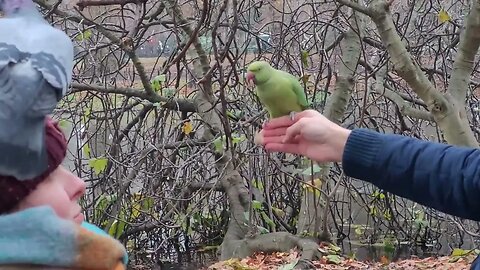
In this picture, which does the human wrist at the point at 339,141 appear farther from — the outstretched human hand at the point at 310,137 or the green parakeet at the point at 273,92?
the green parakeet at the point at 273,92

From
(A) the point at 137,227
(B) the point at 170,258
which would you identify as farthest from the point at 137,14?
(B) the point at 170,258

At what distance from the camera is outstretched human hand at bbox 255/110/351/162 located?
4.42 ft

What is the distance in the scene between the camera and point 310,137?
4.58 feet

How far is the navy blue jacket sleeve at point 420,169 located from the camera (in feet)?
3.84

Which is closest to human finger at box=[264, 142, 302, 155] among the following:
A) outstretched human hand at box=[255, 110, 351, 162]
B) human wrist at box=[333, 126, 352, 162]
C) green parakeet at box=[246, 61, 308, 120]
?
outstretched human hand at box=[255, 110, 351, 162]

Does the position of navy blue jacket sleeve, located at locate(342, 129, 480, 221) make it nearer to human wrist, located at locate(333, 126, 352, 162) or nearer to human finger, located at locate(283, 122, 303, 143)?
human wrist, located at locate(333, 126, 352, 162)

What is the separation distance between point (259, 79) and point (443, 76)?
233 centimetres

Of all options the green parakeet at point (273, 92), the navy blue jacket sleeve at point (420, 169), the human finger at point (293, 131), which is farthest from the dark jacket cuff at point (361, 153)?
the green parakeet at point (273, 92)

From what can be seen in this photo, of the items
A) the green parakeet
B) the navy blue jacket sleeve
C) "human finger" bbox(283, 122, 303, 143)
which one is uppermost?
the green parakeet

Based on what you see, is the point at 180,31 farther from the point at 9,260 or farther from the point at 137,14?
the point at 9,260

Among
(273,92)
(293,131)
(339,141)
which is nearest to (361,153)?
(339,141)

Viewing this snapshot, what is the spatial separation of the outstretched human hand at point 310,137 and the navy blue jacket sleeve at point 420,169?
59mm

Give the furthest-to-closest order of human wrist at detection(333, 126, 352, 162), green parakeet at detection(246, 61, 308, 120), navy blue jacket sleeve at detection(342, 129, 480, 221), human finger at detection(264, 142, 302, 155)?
green parakeet at detection(246, 61, 308, 120), human finger at detection(264, 142, 302, 155), human wrist at detection(333, 126, 352, 162), navy blue jacket sleeve at detection(342, 129, 480, 221)

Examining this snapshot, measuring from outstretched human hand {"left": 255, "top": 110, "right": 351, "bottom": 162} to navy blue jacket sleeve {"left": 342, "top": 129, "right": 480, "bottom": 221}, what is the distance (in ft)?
0.19
